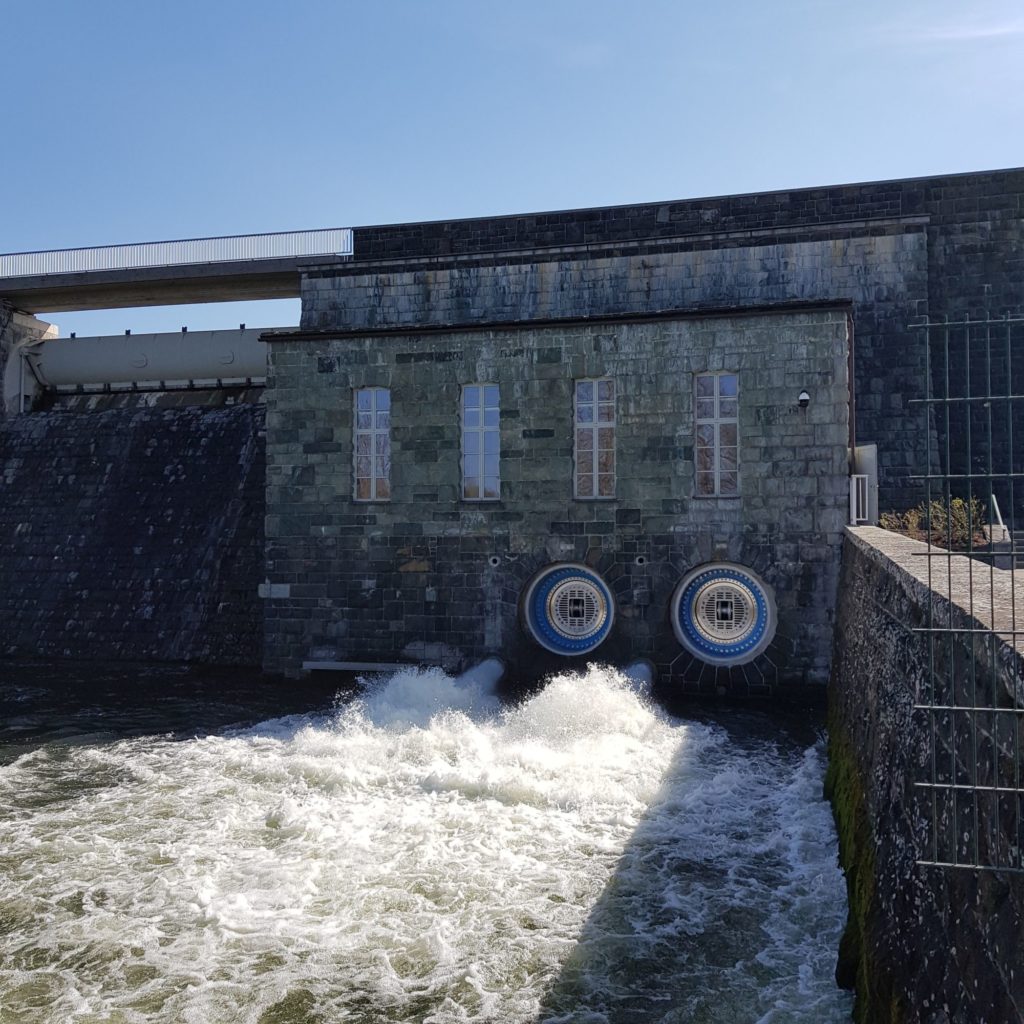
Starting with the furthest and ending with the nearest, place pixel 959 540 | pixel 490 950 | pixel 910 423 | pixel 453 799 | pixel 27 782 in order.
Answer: pixel 910 423
pixel 959 540
pixel 27 782
pixel 453 799
pixel 490 950

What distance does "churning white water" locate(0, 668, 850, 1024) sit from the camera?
5973mm

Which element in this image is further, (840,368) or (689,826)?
(840,368)

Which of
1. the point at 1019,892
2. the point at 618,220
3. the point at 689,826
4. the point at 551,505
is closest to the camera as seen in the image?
the point at 1019,892

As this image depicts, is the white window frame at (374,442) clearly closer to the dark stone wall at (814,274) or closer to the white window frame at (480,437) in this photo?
the white window frame at (480,437)

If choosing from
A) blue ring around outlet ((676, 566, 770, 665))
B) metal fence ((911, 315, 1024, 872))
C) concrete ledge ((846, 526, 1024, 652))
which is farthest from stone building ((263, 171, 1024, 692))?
metal fence ((911, 315, 1024, 872))

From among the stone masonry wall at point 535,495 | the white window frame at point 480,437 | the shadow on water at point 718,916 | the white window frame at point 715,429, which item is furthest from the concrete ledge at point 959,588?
the white window frame at point 480,437

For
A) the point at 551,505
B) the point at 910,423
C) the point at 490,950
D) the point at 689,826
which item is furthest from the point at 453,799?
the point at 910,423

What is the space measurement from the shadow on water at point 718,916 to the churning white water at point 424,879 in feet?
0.07

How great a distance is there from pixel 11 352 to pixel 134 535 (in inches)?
311

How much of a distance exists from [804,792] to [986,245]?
1238 cm

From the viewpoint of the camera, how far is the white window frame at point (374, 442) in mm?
16156

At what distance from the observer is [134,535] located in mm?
20641

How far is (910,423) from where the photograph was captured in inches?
689

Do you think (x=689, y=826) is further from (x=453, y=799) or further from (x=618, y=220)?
(x=618, y=220)
